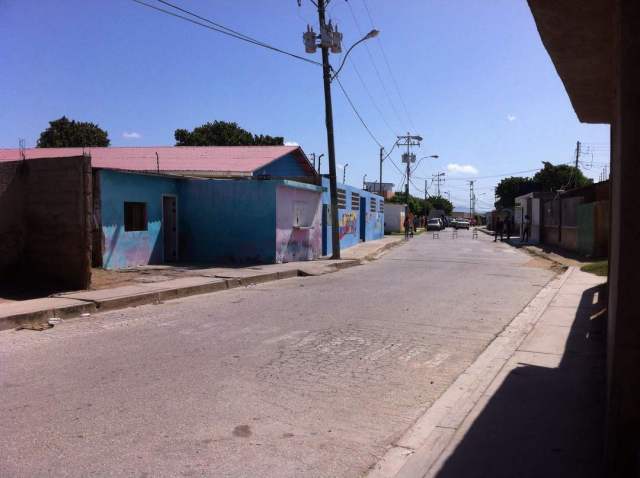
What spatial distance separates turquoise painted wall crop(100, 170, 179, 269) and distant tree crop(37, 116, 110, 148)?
36.7 metres

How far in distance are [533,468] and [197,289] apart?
9.92 m

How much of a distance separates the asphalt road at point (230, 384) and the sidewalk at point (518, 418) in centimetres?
25

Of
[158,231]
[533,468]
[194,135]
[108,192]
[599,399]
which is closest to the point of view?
[533,468]

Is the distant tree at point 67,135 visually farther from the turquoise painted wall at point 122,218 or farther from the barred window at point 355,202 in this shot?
the turquoise painted wall at point 122,218

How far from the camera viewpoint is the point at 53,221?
12.0m

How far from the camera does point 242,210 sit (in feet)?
63.9

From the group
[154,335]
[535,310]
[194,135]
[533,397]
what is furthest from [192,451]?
→ [194,135]

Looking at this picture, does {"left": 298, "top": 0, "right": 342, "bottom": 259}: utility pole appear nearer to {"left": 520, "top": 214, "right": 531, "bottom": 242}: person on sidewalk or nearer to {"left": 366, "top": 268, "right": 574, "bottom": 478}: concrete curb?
{"left": 366, "top": 268, "right": 574, "bottom": 478}: concrete curb

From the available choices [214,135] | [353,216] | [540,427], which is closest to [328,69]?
[353,216]

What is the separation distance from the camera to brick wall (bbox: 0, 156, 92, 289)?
459 inches

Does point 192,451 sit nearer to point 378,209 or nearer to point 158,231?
point 158,231

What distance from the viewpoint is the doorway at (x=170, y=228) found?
61.3 ft

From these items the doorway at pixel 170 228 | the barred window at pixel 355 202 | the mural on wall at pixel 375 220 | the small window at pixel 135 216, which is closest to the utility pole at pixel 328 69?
the doorway at pixel 170 228

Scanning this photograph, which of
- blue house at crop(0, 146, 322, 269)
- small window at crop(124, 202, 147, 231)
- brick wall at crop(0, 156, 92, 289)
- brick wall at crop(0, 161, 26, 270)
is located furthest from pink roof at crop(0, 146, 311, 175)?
brick wall at crop(0, 156, 92, 289)
